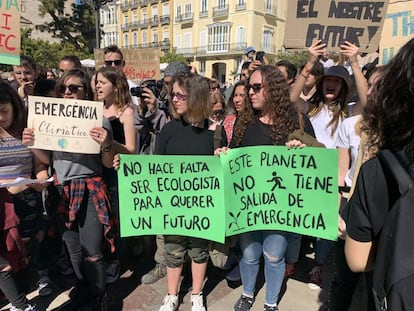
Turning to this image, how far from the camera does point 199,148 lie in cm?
254

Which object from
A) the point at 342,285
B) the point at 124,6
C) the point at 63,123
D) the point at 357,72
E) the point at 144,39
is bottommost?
the point at 342,285

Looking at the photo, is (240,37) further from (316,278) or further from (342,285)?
(342,285)

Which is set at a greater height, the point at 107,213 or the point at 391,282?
the point at 391,282

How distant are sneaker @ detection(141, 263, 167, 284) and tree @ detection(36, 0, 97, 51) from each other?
30.7 metres

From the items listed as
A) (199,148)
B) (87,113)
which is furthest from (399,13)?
(87,113)

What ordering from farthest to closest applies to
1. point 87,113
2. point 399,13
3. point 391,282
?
point 399,13 → point 87,113 → point 391,282

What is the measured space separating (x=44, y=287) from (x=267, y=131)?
2262mm

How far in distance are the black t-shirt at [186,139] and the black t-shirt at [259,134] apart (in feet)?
0.62

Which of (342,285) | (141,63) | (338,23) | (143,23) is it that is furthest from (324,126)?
(143,23)

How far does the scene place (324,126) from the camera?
3.08 m

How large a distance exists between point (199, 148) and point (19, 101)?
1303 mm

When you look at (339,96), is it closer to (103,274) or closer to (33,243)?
(103,274)

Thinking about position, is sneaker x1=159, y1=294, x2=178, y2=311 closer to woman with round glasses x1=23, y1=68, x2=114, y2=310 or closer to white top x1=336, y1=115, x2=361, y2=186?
woman with round glasses x1=23, y1=68, x2=114, y2=310

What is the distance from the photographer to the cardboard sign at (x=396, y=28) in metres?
3.44
